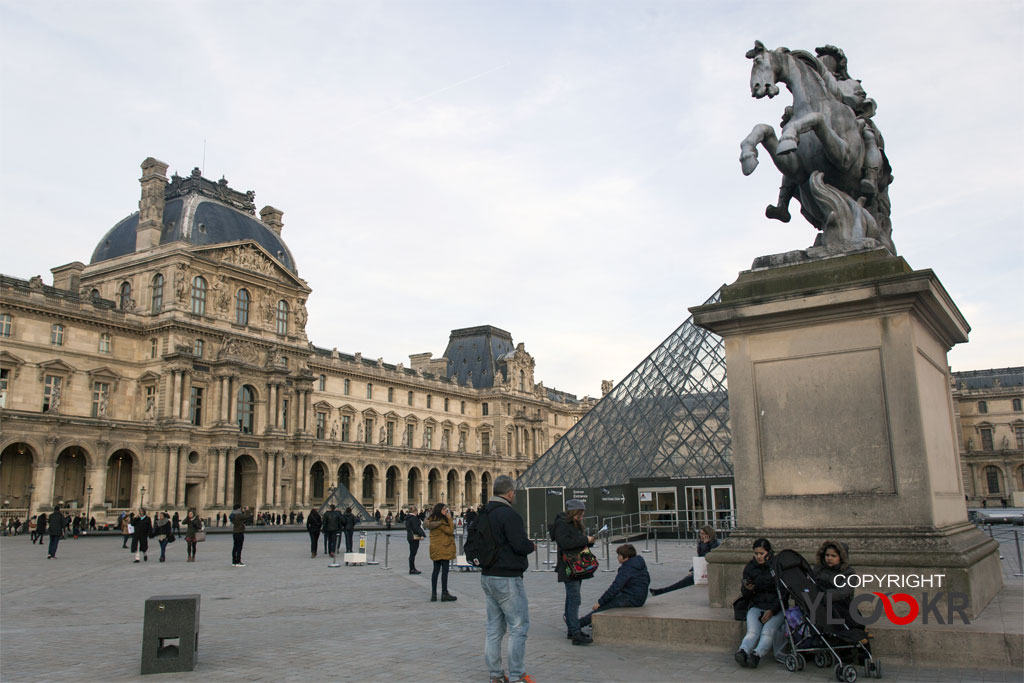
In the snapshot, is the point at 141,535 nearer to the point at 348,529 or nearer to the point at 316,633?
the point at 348,529

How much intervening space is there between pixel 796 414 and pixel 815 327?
657mm

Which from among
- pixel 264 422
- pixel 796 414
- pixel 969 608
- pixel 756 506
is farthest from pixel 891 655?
pixel 264 422

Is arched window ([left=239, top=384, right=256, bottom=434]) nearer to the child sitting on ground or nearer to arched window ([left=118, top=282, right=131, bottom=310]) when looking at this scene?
arched window ([left=118, top=282, right=131, bottom=310])

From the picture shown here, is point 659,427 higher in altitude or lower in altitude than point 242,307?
lower

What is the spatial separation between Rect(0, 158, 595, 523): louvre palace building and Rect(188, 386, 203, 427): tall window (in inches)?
3.2

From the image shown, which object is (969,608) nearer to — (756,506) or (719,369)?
(756,506)

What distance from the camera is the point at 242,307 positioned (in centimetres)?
5078

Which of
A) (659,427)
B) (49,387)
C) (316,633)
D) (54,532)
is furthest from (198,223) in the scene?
(316,633)

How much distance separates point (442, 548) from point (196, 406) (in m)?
40.1

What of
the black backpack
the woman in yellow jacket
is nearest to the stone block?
the black backpack

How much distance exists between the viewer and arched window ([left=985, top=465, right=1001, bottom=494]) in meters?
76.8

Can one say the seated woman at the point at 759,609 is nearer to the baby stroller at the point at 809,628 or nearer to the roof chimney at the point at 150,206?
the baby stroller at the point at 809,628

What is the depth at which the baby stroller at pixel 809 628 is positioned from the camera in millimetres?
4957

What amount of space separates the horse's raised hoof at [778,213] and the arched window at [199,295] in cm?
4513
